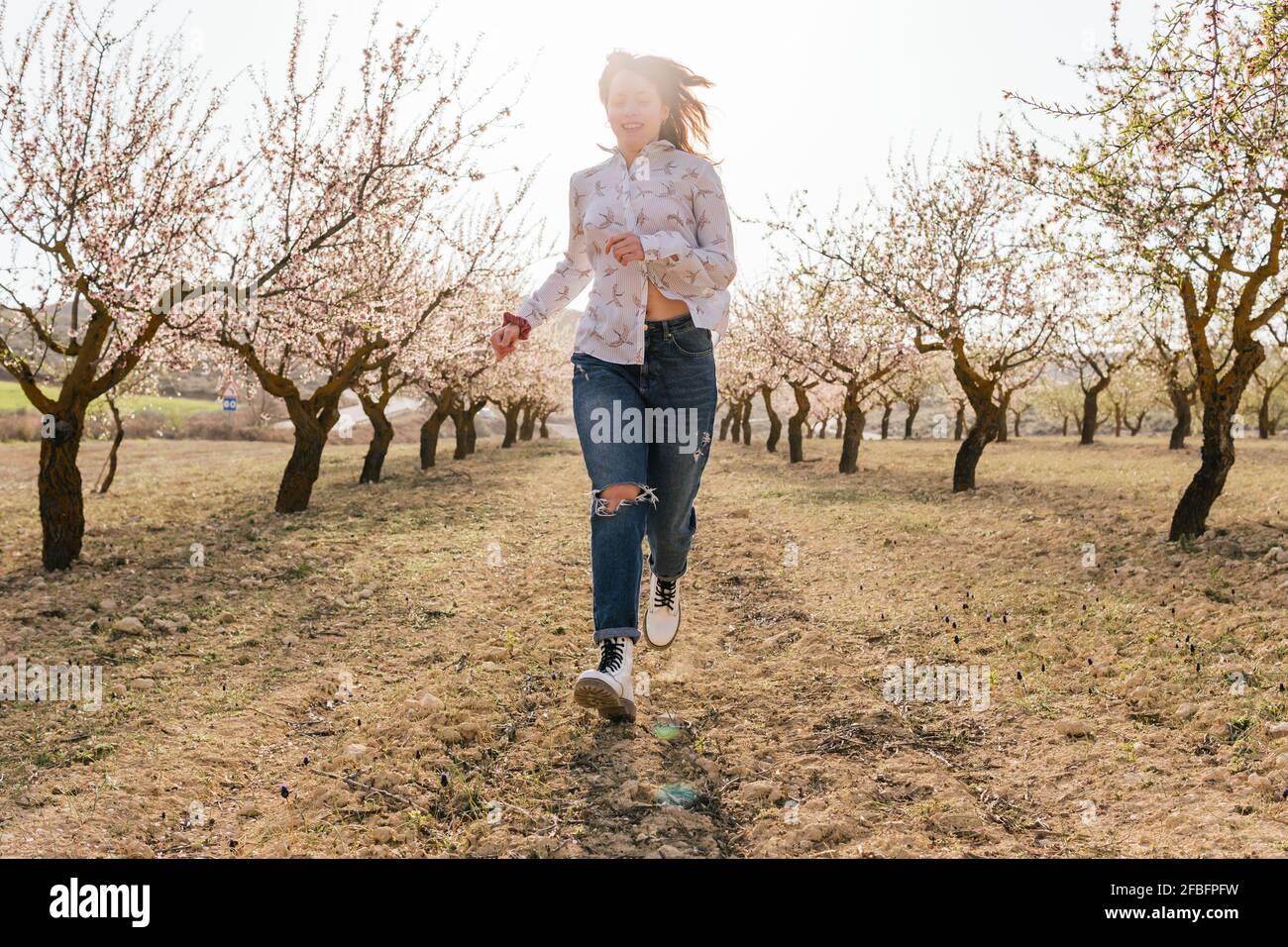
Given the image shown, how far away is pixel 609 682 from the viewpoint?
12.9ft

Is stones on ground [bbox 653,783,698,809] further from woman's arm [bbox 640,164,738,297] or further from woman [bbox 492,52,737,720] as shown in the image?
woman's arm [bbox 640,164,738,297]

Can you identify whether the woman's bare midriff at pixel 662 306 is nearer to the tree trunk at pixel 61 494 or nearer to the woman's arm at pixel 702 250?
the woman's arm at pixel 702 250

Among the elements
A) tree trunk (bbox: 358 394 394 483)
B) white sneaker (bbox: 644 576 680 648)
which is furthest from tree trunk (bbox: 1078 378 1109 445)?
white sneaker (bbox: 644 576 680 648)

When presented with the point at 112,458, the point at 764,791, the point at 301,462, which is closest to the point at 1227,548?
the point at 764,791

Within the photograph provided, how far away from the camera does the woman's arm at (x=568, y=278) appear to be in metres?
4.32

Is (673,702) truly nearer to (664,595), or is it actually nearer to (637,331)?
(664,595)

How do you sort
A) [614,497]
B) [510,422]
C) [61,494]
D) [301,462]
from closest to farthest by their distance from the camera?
1. [614,497]
2. [61,494]
3. [301,462]
4. [510,422]

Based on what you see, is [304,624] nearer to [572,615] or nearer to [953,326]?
[572,615]

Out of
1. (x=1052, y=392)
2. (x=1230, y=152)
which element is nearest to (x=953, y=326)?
(x=1230, y=152)

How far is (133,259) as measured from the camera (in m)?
9.35

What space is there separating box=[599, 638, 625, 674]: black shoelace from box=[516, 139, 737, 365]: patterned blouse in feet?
4.57

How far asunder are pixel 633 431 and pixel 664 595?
4.46 feet

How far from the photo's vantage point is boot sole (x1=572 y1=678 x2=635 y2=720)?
3914mm
